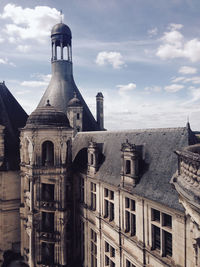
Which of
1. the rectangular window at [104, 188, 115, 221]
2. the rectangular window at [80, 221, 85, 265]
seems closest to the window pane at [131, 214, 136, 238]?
the rectangular window at [104, 188, 115, 221]

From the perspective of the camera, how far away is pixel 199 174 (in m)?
4.66

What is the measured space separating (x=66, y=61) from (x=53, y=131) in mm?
16083

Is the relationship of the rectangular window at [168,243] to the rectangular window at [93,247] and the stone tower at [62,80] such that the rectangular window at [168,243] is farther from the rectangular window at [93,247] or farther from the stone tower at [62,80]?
the stone tower at [62,80]

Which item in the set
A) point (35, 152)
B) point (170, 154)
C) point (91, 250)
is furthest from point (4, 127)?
point (170, 154)

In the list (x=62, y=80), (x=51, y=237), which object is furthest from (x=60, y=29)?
(x=51, y=237)

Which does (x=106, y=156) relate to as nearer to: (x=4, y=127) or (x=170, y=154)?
(x=170, y=154)

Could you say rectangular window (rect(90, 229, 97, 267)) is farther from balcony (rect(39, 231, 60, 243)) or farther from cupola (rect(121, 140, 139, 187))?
cupola (rect(121, 140, 139, 187))

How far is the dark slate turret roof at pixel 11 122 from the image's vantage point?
2082 centimetres

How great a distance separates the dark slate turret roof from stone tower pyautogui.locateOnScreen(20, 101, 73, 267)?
4.29 m

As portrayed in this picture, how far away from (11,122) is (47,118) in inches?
299

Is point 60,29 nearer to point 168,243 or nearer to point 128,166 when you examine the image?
point 128,166

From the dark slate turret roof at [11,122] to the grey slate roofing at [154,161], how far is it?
10567mm

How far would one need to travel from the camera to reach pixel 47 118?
17.0 metres

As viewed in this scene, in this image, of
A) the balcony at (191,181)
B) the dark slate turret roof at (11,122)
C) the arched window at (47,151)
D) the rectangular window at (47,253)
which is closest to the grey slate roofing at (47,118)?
the arched window at (47,151)
